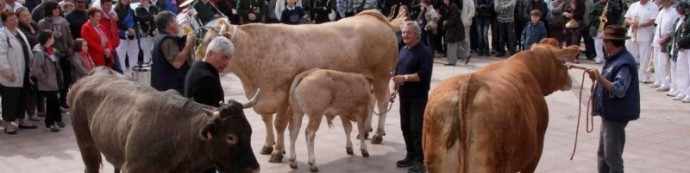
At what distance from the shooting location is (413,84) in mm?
Result: 7973

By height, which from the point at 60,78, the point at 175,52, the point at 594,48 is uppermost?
the point at 175,52

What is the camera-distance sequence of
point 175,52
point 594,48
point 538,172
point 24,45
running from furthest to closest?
point 594,48
point 24,45
point 538,172
point 175,52

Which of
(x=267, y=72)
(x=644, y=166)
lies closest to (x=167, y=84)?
(x=267, y=72)

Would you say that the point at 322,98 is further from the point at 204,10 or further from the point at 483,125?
the point at 204,10

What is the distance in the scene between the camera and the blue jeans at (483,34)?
17766 mm

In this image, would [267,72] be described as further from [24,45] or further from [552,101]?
[552,101]

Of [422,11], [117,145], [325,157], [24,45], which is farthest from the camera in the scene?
[422,11]

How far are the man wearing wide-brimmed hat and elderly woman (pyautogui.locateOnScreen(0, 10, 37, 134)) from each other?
6874 mm

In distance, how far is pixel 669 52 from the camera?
13.3 metres

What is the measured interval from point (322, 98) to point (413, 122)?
36.7 inches

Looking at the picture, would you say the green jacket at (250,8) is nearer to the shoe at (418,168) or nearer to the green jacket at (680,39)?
the green jacket at (680,39)

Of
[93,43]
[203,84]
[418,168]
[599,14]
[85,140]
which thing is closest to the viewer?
[203,84]

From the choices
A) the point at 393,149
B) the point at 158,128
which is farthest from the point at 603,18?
the point at 158,128

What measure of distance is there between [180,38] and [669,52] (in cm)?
875
